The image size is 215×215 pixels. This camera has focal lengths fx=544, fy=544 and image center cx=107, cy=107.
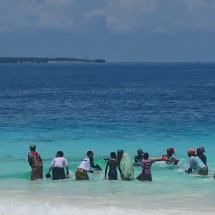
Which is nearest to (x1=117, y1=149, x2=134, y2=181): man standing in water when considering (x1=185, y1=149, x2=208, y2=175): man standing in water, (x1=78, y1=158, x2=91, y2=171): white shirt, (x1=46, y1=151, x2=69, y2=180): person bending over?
(x1=78, y1=158, x2=91, y2=171): white shirt

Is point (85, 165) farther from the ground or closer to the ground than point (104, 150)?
farther from the ground

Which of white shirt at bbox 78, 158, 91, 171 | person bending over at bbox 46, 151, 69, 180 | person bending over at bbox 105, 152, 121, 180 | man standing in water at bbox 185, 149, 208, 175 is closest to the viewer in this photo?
person bending over at bbox 46, 151, 69, 180

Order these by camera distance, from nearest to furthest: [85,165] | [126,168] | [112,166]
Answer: [126,168] → [112,166] → [85,165]

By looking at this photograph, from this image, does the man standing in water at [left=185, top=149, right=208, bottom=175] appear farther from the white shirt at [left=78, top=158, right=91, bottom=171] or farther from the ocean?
the white shirt at [left=78, top=158, right=91, bottom=171]

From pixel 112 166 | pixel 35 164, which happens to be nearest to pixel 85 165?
pixel 112 166

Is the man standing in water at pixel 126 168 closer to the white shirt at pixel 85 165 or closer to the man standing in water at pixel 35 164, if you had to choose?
the white shirt at pixel 85 165

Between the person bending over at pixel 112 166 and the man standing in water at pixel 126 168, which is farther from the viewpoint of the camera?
the person bending over at pixel 112 166

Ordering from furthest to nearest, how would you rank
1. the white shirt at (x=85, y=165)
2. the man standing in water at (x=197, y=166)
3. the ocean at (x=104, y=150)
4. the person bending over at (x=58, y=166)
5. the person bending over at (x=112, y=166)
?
the man standing in water at (x=197, y=166) → the white shirt at (x=85, y=165) → the person bending over at (x=112, y=166) → the person bending over at (x=58, y=166) → the ocean at (x=104, y=150)

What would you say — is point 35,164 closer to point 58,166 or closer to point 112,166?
point 58,166

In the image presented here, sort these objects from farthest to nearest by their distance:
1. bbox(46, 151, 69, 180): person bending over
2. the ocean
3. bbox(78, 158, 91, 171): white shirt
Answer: bbox(78, 158, 91, 171): white shirt < bbox(46, 151, 69, 180): person bending over < the ocean

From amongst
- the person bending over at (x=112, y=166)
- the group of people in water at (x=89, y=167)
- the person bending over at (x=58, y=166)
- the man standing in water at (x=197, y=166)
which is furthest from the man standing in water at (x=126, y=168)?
the man standing in water at (x=197, y=166)

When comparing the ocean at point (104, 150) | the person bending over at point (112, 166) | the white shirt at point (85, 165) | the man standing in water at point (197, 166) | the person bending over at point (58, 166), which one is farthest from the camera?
the man standing in water at point (197, 166)

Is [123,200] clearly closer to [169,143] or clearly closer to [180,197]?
[180,197]

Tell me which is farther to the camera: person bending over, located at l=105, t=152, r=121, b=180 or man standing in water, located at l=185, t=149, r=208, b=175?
man standing in water, located at l=185, t=149, r=208, b=175
